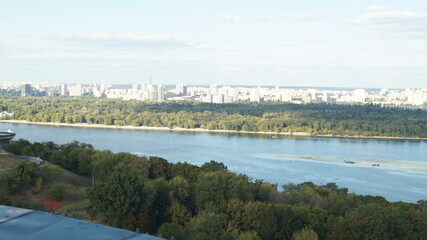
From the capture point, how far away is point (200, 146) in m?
13.8

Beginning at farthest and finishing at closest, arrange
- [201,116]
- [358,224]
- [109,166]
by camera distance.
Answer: [201,116], [109,166], [358,224]

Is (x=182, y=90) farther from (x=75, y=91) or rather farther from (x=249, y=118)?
(x=249, y=118)

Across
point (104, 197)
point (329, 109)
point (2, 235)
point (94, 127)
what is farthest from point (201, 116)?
point (2, 235)

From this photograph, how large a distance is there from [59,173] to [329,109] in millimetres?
21168

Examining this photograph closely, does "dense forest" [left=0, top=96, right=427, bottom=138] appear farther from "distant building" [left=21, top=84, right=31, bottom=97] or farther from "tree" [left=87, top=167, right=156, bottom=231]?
"tree" [left=87, top=167, right=156, bottom=231]

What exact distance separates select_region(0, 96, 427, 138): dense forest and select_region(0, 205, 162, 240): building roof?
18038 mm

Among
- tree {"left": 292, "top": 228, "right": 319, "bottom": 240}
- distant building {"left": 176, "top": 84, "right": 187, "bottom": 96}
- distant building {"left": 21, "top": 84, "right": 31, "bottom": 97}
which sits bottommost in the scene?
tree {"left": 292, "top": 228, "right": 319, "bottom": 240}

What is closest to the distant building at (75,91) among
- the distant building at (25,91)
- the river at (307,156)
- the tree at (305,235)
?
the distant building at (25,91)

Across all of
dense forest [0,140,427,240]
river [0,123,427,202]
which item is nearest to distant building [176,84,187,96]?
river [0,123,427,202]

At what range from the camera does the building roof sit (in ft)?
2.99

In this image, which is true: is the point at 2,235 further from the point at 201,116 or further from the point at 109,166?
the point at 201,116

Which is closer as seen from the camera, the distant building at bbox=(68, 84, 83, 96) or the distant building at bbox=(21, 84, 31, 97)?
the distant building at bbox=(21, 84, 31, 97)

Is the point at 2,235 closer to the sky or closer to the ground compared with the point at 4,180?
closer to the sky

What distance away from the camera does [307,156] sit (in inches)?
480
